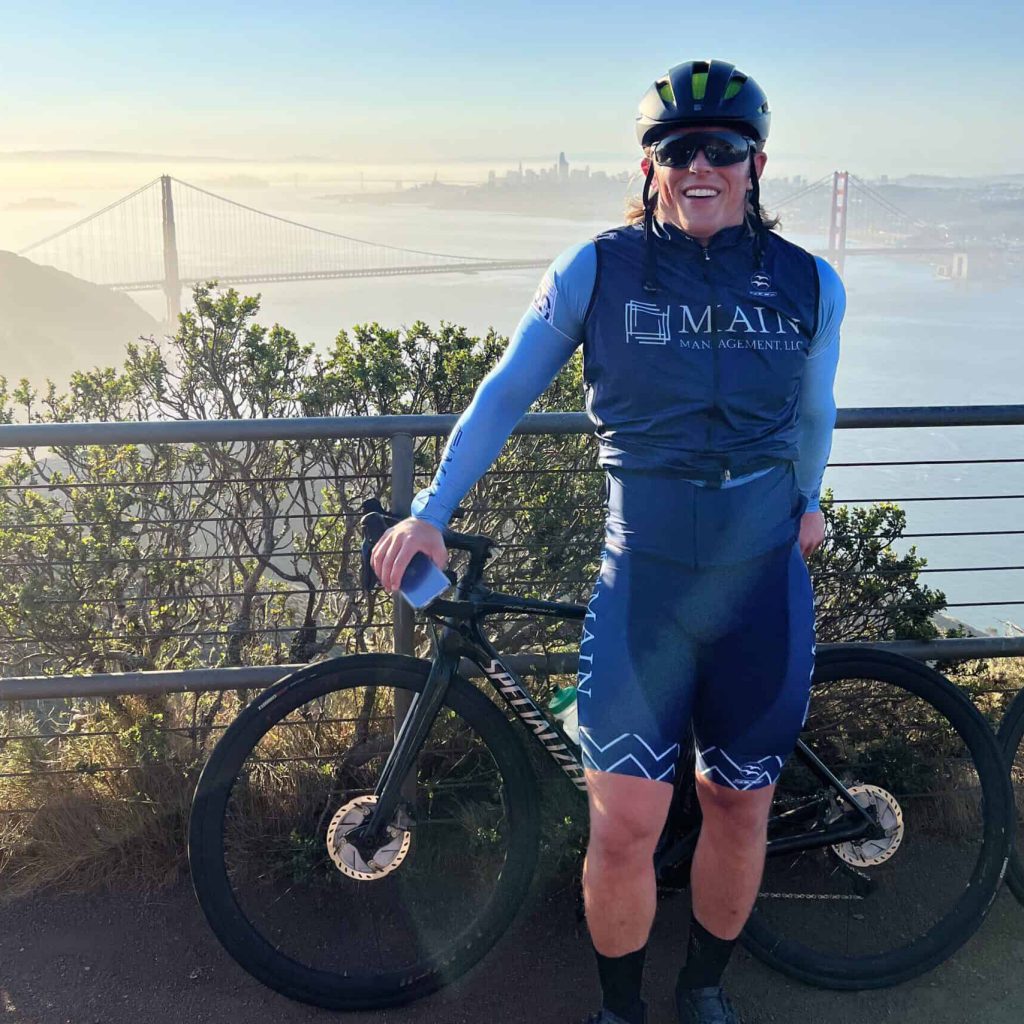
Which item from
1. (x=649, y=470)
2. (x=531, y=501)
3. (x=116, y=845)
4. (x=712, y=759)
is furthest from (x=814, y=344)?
(x=116, y=845)

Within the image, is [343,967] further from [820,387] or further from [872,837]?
[820,387]

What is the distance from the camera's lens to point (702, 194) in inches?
85.7

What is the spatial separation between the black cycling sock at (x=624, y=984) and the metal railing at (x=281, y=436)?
0.93 metres

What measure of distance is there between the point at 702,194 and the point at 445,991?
2.05 meters

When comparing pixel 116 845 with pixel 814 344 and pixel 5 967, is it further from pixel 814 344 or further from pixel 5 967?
pixel 814 344

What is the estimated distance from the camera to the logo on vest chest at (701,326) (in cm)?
214

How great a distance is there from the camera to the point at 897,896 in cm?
305

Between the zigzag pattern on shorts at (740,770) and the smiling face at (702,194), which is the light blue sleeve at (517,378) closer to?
the smiling face at (702,194)

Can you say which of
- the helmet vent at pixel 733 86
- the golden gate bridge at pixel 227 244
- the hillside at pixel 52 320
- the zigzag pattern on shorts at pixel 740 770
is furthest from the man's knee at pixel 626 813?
the golden gate bridge at pixel 227 244

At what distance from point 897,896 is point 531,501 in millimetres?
1668

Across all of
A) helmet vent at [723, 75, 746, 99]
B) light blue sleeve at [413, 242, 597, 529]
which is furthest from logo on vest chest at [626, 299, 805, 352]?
helmet vent at [723, 75, 746, 99]

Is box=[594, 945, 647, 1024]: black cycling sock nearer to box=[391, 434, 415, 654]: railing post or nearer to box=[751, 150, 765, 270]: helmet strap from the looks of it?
box=[391, 434, 415, 654]: railing post

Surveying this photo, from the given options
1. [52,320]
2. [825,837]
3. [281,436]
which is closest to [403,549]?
[281,436]

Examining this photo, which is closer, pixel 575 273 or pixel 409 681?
pixel 575 273
